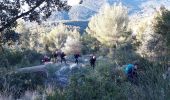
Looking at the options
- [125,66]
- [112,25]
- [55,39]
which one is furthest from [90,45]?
[125,66]

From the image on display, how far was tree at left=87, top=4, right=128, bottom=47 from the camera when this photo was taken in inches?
2702

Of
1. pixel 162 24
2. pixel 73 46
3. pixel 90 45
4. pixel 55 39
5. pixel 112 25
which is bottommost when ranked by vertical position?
pixel 73 46

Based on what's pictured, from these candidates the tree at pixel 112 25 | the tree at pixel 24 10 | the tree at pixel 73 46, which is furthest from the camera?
the tree at pixel 73 46

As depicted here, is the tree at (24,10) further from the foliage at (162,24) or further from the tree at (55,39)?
the tree at (55,39)

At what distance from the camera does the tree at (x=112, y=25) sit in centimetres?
6862

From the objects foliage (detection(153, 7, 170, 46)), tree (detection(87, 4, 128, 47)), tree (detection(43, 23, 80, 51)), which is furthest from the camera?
tree (detection(43, 23, 80, 51))

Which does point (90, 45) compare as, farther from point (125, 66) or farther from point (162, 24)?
point (125, 66)

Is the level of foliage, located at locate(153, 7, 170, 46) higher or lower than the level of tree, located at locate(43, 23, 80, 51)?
higher

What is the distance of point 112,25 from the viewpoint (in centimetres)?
6888

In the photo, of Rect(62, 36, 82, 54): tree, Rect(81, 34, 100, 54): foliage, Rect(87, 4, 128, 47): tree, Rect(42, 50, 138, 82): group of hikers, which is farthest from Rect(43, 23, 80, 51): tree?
Rect(42, 50, 138, 82): group of hikers

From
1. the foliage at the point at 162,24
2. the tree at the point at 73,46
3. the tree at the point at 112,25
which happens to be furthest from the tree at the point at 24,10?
the tree at the point at 73,46

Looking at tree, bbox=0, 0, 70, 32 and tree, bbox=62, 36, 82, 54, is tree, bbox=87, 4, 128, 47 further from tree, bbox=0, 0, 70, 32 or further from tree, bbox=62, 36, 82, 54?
tree, bbox=0, 0, 70, 32

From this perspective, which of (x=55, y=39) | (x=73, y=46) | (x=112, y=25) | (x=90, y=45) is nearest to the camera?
(x=112, y=25)

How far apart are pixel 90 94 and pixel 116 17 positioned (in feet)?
202
